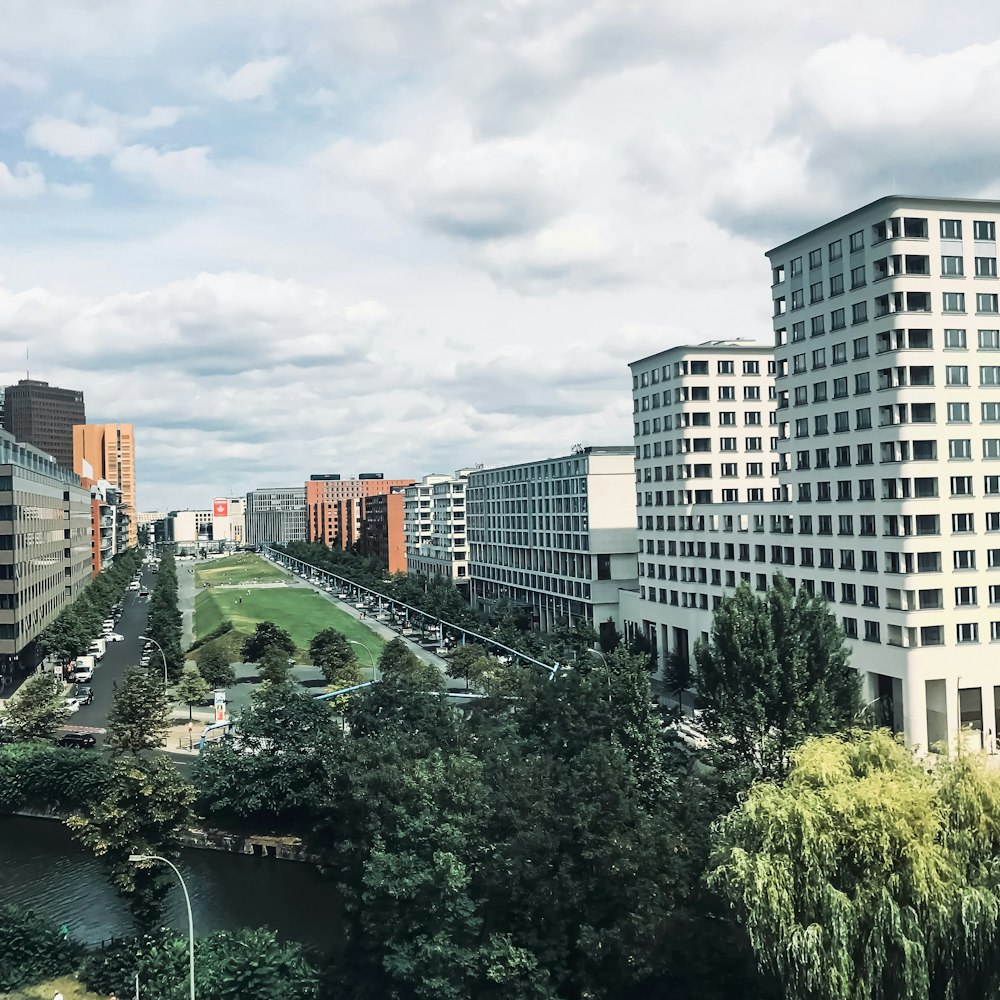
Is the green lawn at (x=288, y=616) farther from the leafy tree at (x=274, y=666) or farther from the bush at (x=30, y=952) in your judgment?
the bush at (x=30, y=952)

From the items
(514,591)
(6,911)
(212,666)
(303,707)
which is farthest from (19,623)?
(514,591)

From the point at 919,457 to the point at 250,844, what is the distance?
53.9 meters

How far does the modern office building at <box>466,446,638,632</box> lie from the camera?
12925 centimetres

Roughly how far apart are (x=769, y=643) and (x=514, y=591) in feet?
336

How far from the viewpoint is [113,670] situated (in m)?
122

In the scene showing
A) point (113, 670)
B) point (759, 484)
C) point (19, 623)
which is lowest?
point (113, 670)

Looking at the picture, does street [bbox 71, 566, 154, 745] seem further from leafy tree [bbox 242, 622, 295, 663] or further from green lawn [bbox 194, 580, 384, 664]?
leafy tree [bbox 242, 622, 295, 663]

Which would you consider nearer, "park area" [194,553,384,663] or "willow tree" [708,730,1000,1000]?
"willow tree" [708,730,1000,1000]

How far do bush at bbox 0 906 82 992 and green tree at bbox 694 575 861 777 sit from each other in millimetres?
35708

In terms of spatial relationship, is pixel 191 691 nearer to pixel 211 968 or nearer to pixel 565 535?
pixel 211 968

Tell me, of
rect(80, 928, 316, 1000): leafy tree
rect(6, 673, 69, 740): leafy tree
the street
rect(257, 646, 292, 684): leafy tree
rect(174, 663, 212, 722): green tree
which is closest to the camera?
rect(80, 928, 316, 1000): leafy tree

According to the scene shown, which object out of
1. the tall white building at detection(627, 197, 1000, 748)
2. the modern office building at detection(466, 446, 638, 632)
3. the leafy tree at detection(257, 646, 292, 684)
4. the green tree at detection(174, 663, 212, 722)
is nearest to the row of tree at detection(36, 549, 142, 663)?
the leafy tree at detection(257, 646, 292, 684)

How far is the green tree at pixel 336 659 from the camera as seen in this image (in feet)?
329

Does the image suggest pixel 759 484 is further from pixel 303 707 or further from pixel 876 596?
pixel 303 707
